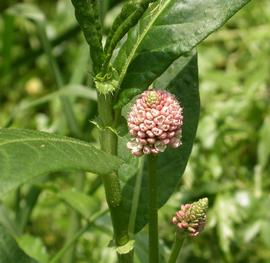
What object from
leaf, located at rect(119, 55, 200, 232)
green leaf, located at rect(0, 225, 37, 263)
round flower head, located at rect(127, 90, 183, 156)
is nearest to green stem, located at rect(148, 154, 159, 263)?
round flower head, located at rect(127, 90, 183, 156)

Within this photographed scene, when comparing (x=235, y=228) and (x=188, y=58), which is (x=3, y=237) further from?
(x=235, y=228)

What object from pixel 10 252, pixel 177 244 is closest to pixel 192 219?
pixel 177 244

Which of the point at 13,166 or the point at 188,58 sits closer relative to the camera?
the point at 13,166

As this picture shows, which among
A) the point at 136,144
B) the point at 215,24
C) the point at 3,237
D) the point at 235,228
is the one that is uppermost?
the point at 215,24

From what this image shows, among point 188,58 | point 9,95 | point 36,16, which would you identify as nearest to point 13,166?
point 188,58

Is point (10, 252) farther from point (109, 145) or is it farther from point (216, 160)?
point (216, 160)

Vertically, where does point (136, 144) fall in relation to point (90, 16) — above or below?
below
